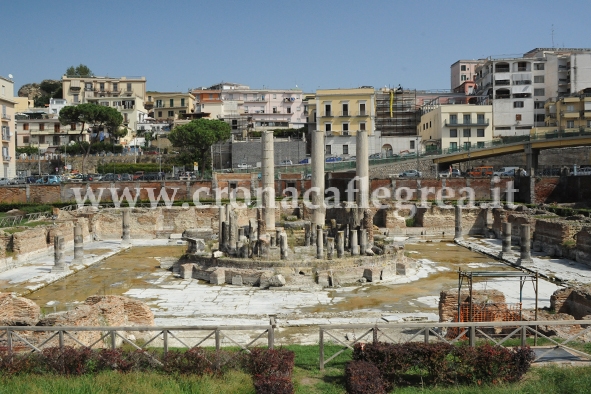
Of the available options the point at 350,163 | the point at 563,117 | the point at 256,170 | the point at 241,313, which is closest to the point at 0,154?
the point at 256,170

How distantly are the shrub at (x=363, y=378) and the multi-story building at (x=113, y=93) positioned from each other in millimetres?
72759

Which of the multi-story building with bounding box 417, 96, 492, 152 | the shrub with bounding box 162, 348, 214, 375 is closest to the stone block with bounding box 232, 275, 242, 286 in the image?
the shrub with bounding box 162, 348, 214, 375

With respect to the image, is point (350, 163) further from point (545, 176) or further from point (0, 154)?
point (0, 154)

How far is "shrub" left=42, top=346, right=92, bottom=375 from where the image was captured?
35.2 feet

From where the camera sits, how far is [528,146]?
49938mm

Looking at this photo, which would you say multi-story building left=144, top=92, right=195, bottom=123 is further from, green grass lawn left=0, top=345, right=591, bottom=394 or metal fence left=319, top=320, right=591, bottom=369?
green grass lawn left=0, top=345, right=591, bottom=394

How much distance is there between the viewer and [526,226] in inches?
1035

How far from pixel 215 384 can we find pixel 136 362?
166 centimetres

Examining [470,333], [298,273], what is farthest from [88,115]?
[470,333]

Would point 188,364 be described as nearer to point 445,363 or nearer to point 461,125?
point 445,363

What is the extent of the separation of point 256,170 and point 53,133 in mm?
33230

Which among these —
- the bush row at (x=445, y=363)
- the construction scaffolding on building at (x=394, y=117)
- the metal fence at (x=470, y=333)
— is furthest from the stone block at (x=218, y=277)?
the construction scaffolding on building at (x=394, y=117)

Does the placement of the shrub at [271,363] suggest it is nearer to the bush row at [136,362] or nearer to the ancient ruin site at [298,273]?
the bush row at [136,362]

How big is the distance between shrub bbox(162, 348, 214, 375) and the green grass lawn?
0.53 feet
